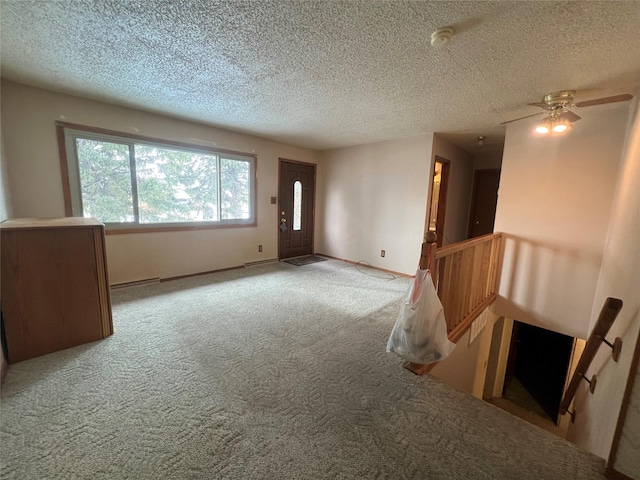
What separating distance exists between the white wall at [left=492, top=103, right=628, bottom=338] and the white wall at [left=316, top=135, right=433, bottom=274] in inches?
47.3

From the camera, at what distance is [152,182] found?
3.53m

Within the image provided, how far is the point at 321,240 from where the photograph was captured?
5.88 m

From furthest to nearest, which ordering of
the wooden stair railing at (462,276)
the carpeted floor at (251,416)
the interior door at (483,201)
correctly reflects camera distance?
1. the interior door at (483,201)
2. the wooden stair railing at (462,276)
3. the carpeted floor at (251,416)

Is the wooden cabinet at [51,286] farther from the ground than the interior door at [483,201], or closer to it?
closer to it

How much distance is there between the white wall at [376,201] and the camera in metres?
4.21

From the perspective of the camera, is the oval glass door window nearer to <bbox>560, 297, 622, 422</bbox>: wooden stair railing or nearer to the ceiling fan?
the ceiling fan

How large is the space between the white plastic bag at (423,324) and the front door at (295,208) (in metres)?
3.66

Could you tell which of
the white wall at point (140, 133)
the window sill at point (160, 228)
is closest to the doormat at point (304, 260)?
the white wall at point (140, 133)

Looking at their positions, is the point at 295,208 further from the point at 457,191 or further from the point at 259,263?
the point at 457,191

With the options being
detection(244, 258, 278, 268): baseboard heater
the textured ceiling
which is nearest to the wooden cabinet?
the textured ceiling

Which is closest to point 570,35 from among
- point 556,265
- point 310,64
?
point 310,64

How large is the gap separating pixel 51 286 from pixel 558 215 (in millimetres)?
4957

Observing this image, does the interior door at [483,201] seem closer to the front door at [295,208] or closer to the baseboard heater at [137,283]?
the front door at [295,208]

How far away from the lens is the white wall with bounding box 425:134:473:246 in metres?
4.58
